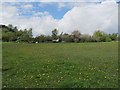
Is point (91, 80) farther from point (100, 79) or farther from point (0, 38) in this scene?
point (0, 38)

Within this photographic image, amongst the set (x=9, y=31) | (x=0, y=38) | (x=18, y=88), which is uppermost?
(x=9, y=31)

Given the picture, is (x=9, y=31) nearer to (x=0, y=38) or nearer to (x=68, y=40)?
(x=0, y=38)

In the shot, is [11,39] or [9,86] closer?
[9,86]

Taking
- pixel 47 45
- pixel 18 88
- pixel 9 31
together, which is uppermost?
pixel 9 31

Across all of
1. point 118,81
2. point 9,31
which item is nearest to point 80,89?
point 118,81

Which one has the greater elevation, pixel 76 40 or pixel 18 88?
pixel 76 40

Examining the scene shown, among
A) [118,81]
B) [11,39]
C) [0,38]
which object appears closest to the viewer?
[118,81]

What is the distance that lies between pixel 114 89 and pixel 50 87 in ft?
7.60

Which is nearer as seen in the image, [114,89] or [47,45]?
[114,89]

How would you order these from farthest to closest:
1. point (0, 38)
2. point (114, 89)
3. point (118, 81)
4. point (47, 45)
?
point (0, 38)
point (47, 45)
point (118, 81)
point (114, 89)

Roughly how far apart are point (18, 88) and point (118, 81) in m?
4.01

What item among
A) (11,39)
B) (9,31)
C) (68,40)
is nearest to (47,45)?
(68,40)

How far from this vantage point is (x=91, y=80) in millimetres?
4785

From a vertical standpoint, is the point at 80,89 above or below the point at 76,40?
below
